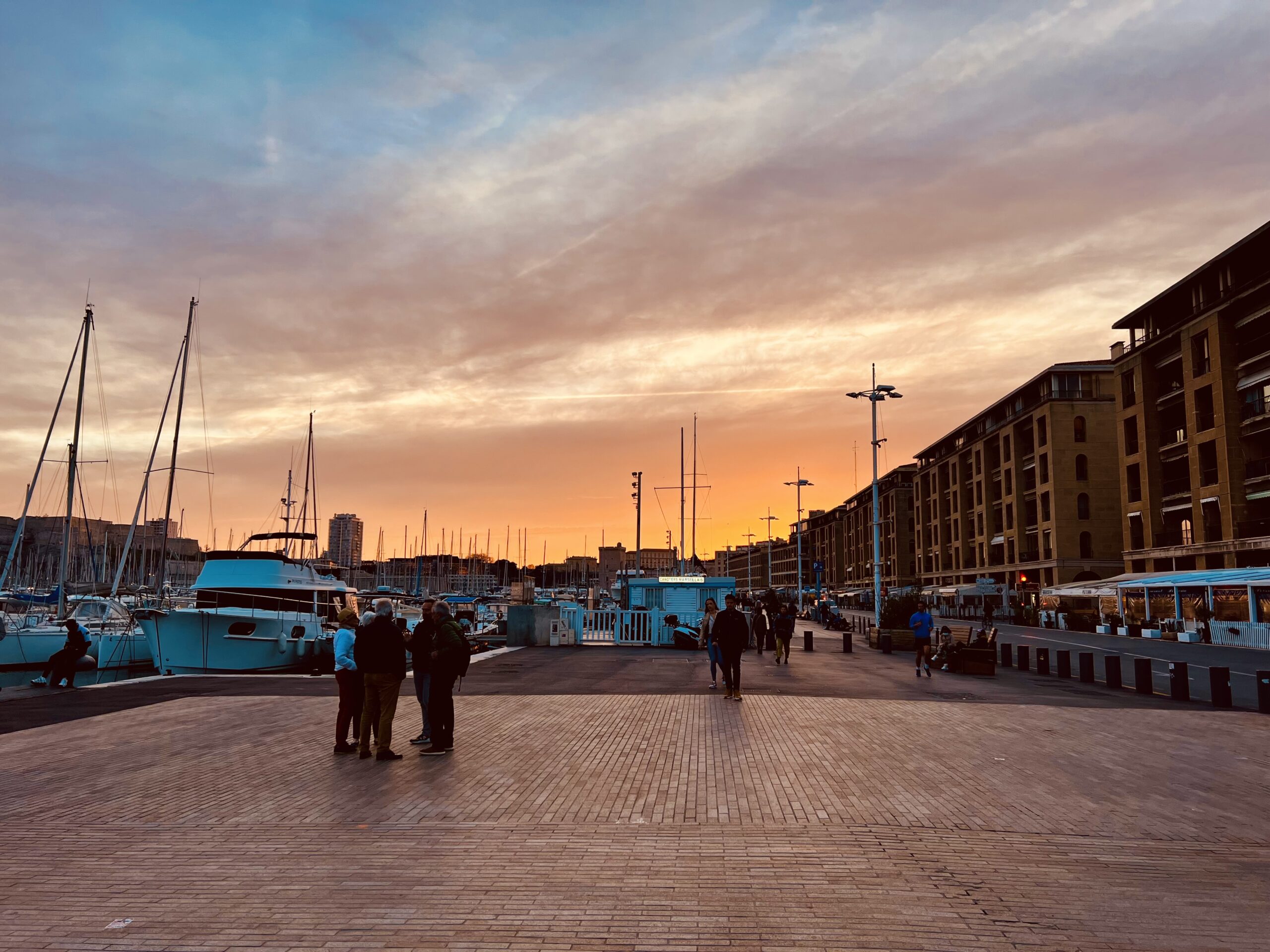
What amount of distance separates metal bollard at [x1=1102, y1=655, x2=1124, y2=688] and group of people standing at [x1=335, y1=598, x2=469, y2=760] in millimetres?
15444

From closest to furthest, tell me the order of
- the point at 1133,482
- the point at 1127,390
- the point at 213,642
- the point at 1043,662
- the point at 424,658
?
the point at 424,658, the point at 1043,662, the point at 213,642, the point at 1133,482, the point at 1127,390

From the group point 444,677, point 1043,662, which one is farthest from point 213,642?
point 1043,662

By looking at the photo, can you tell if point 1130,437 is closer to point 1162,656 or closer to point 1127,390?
point 1127,390

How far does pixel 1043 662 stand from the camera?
22422 millimetres

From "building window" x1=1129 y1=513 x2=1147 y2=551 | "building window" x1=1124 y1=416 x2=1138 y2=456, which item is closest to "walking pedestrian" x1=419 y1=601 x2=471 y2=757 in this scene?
"building window" x1=1129 y1=513 x2=1147 y2=551

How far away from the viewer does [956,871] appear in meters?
6.16

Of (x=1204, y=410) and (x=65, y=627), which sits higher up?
(x=1204, y=410)

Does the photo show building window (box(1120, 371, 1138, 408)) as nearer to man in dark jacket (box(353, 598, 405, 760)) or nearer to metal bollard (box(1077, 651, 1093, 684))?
metal bollard (box(1077, 651, 1093, 684))

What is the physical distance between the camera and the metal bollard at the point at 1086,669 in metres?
20.2

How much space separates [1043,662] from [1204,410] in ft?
132

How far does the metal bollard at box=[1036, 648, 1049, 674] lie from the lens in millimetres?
22172

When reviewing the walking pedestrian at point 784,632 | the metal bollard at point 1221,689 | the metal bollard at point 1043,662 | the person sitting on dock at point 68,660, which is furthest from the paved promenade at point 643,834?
the walking pedestrian at point 784,632

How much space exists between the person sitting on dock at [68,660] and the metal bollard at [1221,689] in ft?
73.5

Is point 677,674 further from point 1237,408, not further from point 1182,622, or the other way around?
point 1237,408
